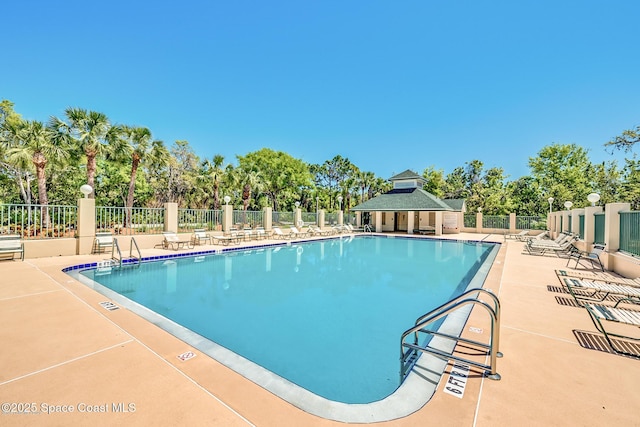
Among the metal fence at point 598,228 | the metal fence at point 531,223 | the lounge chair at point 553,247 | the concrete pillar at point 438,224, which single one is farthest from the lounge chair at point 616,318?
the metal fence at point 531,223

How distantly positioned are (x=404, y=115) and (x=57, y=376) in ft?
117

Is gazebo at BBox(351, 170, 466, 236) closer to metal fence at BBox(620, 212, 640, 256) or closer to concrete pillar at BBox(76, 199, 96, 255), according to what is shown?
metal fence at BBox(620, 212, 640, 256)

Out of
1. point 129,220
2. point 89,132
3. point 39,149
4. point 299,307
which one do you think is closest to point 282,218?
point 129,220

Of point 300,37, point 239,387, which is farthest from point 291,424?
point 300,37

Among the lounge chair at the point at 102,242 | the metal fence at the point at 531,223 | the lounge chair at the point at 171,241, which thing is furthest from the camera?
the metal fence at the point at 531,223

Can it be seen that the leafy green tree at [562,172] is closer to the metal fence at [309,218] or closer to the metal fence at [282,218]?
the metal fence at [309,218]

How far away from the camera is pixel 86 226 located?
11.1 meters

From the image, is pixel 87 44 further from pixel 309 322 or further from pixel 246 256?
pixel 309 322

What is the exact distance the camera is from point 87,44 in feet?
55.0

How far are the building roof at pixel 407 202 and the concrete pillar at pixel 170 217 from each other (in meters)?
18.3

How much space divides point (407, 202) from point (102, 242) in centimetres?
2350

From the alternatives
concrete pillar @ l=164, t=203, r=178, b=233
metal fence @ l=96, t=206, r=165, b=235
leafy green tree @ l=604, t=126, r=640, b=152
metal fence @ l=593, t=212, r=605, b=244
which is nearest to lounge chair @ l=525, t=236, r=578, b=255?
metal fence @ l=593, t=212, r=605, b=244

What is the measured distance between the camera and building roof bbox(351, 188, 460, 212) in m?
24.9

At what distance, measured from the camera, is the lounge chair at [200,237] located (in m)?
15.3
